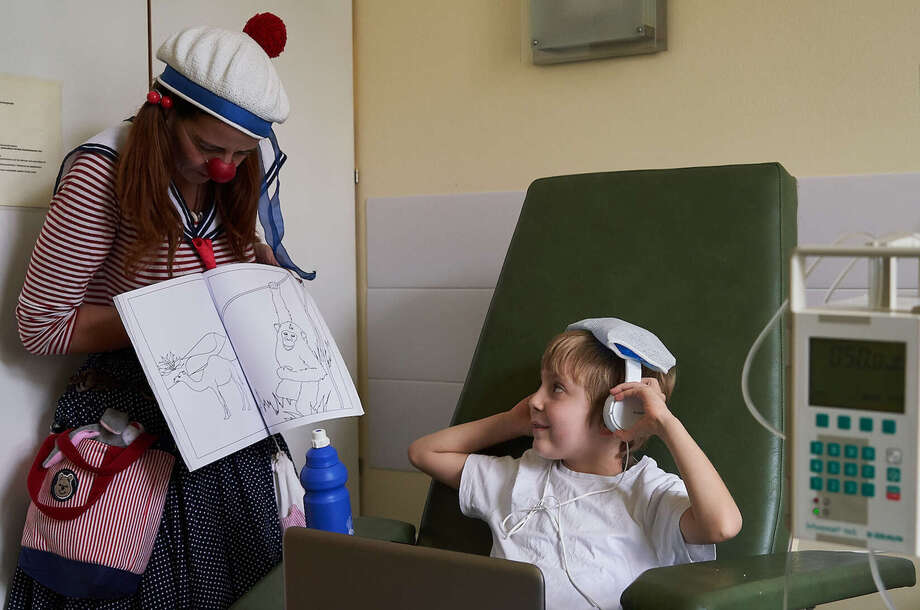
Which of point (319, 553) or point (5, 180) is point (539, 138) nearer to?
point (5, 180)

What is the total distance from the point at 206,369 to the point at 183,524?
26cm

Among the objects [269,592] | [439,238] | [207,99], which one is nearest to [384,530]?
[269,592]

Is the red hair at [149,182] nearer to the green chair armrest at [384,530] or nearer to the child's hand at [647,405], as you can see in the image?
the green chair armrest at [384,530]

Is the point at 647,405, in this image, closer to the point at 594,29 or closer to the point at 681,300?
the point at 681,300

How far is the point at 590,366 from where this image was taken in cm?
130

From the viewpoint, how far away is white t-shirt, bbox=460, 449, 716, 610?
1.22 metres

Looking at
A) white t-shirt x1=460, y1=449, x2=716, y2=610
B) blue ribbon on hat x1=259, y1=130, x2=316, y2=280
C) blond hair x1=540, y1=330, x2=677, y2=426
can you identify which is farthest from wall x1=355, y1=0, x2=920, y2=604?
white t-shirt x1=460, y1=449, x2=716, y2=610

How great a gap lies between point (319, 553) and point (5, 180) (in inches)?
34.9

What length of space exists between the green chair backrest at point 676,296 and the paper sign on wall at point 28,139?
2.64ft

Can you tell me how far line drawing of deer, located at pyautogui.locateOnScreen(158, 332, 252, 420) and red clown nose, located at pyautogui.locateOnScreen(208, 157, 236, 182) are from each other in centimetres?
25

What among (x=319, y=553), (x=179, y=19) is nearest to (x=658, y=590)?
(x=319, y=553)

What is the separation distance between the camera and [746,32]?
1838 mm

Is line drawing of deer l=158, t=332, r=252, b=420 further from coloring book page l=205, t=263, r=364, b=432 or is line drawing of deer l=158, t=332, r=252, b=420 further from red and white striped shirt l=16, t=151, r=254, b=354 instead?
red and white striped shirt l=16, t=151, r=254, b=354

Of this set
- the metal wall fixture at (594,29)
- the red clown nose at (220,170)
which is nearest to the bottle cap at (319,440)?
the red clown nose at (220,170)
